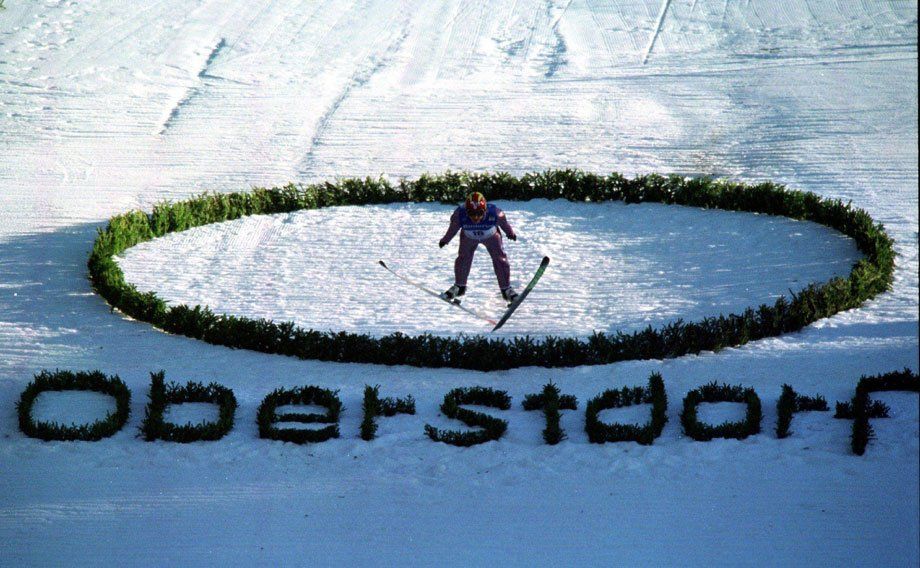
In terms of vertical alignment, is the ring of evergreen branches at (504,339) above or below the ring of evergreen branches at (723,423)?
above

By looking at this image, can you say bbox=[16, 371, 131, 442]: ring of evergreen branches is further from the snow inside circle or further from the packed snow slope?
the snow inside circle

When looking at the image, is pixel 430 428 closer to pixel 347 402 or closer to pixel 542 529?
pixel 347 402

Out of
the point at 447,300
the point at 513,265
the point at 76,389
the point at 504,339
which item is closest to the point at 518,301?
the point at 504,339

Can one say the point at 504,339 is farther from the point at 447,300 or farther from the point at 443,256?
the point at 443,256

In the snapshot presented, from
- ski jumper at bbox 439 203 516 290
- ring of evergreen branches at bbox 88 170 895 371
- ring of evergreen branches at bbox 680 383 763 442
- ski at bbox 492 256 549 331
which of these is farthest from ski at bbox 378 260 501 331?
ring of evergreen branches at bbox 680 383 763 442

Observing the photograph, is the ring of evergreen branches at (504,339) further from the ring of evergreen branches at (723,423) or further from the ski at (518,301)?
the ring of evergreen branches at (723,423)

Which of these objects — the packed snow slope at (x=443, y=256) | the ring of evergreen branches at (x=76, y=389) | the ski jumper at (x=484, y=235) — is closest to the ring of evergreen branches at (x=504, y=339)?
the packed snow slope at (x=443, y=256)
